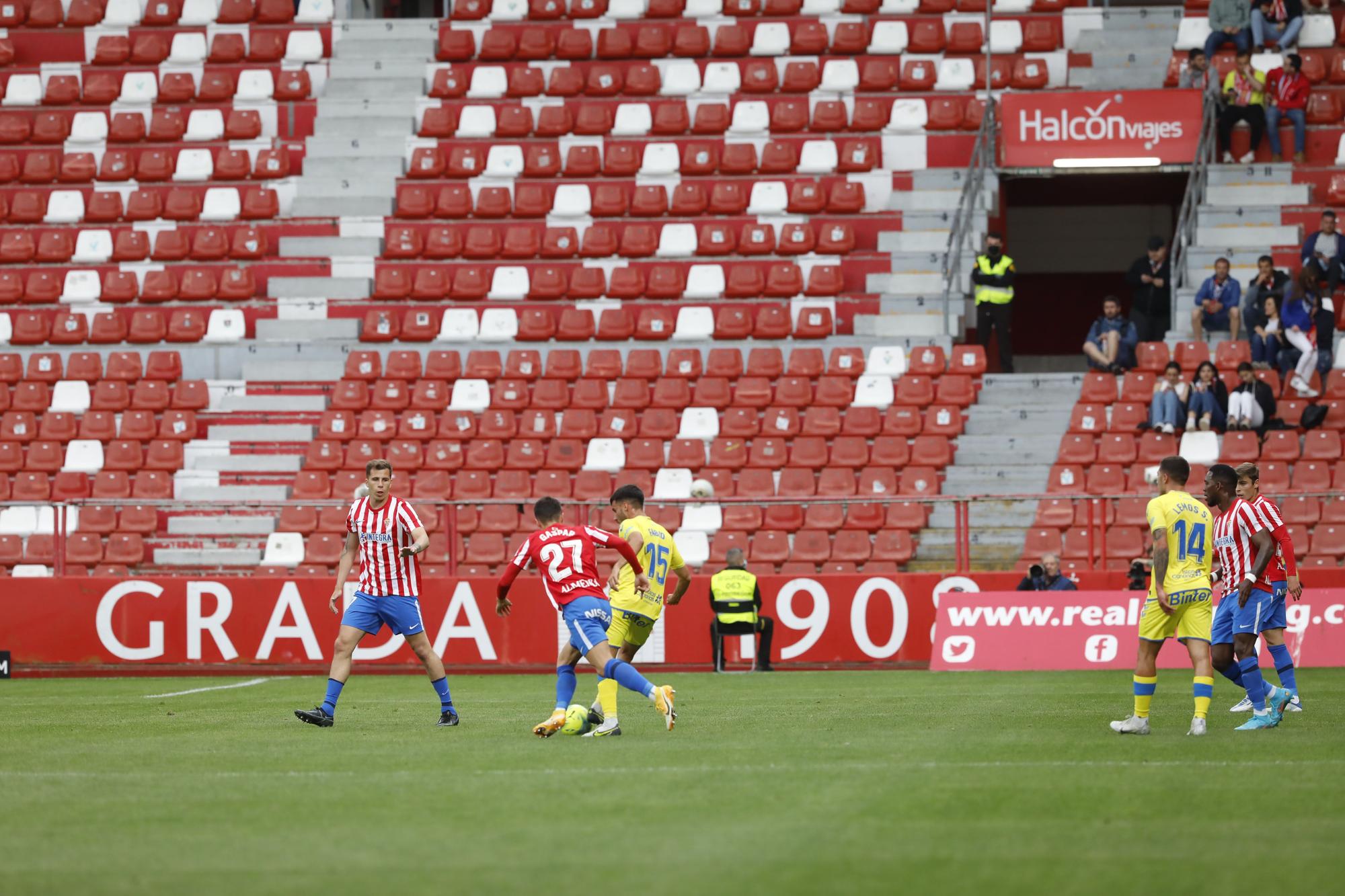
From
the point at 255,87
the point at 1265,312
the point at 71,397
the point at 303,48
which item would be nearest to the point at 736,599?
the point at 1265,312

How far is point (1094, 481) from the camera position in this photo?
23.8m

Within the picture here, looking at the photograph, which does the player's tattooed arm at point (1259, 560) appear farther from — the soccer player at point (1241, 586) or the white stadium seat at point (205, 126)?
the white stadium seat at point (205, 126)

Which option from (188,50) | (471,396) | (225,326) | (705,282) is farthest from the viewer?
(188,50)

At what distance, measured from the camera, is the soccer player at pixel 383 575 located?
13.7m

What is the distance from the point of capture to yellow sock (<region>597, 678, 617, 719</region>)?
41.6ft

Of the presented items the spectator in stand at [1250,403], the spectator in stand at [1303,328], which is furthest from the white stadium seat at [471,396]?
A: the spectator in stand at [1303,328]

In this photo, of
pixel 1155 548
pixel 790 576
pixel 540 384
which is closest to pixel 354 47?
pixel 540 384

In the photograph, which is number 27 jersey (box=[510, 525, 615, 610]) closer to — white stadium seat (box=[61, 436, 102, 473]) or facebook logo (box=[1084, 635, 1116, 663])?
facebook logo (box=[1084, 635, 1116, 663])

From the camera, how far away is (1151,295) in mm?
26922

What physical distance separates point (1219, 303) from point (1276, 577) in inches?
518

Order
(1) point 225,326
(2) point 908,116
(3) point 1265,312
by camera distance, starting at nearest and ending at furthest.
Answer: (3) point 1265,312 < (1) point 225,326 < (2) point 908,116

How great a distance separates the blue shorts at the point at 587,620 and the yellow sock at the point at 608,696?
11.3 inches

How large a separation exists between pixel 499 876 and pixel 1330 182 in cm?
2486

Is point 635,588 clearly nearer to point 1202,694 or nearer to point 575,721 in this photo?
point 575,721
